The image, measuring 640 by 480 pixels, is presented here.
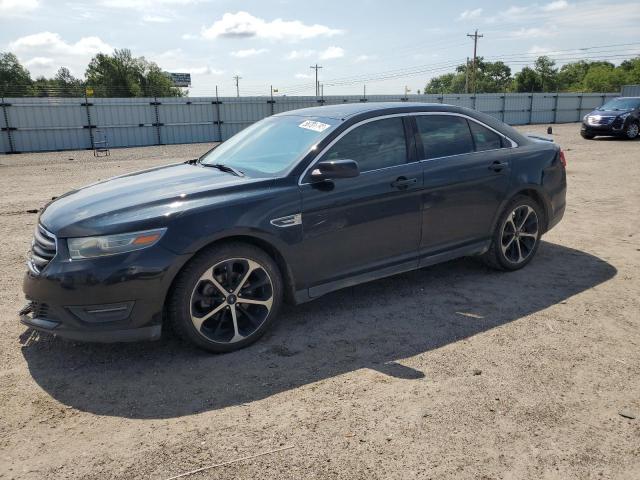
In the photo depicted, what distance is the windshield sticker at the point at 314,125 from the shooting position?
4156 millimetres

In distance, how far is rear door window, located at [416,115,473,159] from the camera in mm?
4531

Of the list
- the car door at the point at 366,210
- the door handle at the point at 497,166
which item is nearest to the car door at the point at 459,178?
the door handle at the point at 497,166

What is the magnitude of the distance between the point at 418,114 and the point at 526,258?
194 cm

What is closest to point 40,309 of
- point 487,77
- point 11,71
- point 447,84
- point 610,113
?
point 610,113

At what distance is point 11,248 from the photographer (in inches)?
247

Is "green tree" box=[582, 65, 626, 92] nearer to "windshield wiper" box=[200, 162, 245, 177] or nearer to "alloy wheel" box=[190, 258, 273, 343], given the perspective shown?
"windshield wiper" box=[200, 162, 245, 177]

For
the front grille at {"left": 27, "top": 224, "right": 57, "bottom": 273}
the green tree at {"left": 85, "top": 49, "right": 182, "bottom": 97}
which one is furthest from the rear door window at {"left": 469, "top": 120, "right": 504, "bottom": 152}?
the green tree at {"left": 85, "top": 49, "right": 182, "bottom": 97}

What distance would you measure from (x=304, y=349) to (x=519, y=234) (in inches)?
107

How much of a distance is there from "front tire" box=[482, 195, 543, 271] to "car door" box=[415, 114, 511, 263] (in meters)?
0.18

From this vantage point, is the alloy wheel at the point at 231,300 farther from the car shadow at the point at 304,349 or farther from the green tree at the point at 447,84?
the green tree at the point at 447,84

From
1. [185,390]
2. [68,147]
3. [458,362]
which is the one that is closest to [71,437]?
[185,390]

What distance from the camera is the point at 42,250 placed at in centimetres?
343

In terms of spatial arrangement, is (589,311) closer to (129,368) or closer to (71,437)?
(129,368)

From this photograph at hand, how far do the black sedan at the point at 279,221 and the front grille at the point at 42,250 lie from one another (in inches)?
0.5
